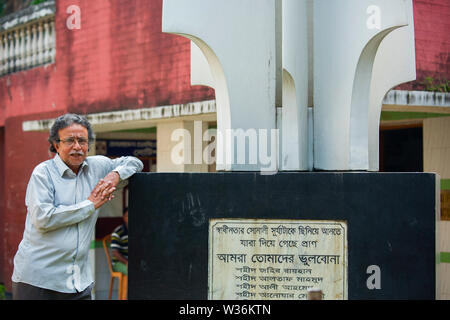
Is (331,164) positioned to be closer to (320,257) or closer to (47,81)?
(320,257)

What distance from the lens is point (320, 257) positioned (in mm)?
4117

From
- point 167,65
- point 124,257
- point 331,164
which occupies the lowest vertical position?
point 124,257

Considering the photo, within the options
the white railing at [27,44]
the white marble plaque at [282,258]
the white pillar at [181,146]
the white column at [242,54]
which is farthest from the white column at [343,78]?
the white railing at [27,44]

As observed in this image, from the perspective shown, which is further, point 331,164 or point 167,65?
point 167,65

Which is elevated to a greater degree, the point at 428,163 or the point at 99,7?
the point at 99,7

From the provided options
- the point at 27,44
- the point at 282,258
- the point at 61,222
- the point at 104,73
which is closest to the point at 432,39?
the point at 104,73

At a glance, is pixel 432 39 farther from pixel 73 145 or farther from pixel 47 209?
pixel 47 209

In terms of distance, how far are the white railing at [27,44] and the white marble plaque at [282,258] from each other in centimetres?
648

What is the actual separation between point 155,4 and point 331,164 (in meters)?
4.15

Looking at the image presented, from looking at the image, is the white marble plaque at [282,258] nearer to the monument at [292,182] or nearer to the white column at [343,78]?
the monument at [292,182]

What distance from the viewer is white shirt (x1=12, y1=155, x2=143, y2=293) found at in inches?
155

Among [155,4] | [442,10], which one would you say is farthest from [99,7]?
[442,10]

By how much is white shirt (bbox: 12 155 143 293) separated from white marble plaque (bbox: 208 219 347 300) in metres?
0.80

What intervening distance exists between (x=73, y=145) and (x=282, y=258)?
4.45 ft
